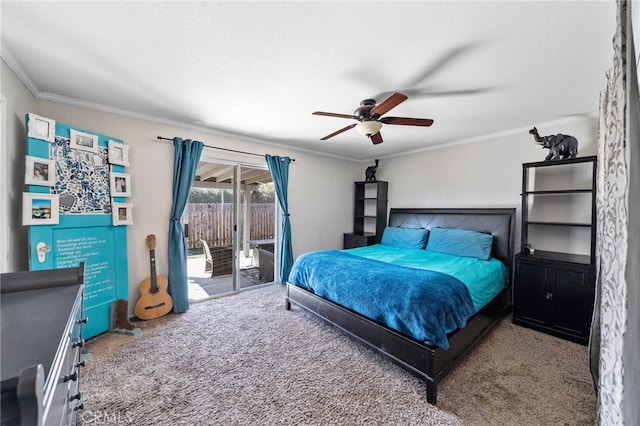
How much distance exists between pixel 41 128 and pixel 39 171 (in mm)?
374

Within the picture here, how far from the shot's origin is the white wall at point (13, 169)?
73.2 inches

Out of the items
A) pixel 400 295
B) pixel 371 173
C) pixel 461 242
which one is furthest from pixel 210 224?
pixel 461 242

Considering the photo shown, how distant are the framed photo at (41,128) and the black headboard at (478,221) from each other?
15.3 feet

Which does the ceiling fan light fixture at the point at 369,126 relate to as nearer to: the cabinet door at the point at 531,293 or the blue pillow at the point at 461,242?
the blue pillow at the point at 461,242

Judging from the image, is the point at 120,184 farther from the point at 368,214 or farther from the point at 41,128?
the point at 368,214

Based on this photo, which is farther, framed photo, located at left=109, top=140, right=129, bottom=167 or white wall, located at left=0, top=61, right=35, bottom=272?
framed photo, located at left=109, top=140, right=129, bottom=167

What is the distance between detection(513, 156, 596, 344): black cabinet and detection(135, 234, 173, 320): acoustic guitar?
13.9 feet

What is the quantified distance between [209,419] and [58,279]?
4.01 ft

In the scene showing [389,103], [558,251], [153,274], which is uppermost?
[389,103]

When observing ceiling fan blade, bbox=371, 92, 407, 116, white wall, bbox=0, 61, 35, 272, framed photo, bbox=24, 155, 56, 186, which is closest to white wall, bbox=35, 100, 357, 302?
white wall, bbox=0, 61, 35, 272

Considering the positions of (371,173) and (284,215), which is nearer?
(284,215)

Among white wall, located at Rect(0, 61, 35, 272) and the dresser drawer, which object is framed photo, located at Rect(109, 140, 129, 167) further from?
the dresser drawer

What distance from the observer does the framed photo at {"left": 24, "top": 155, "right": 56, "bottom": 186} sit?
6.66ft

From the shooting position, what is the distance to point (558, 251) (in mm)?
3076
